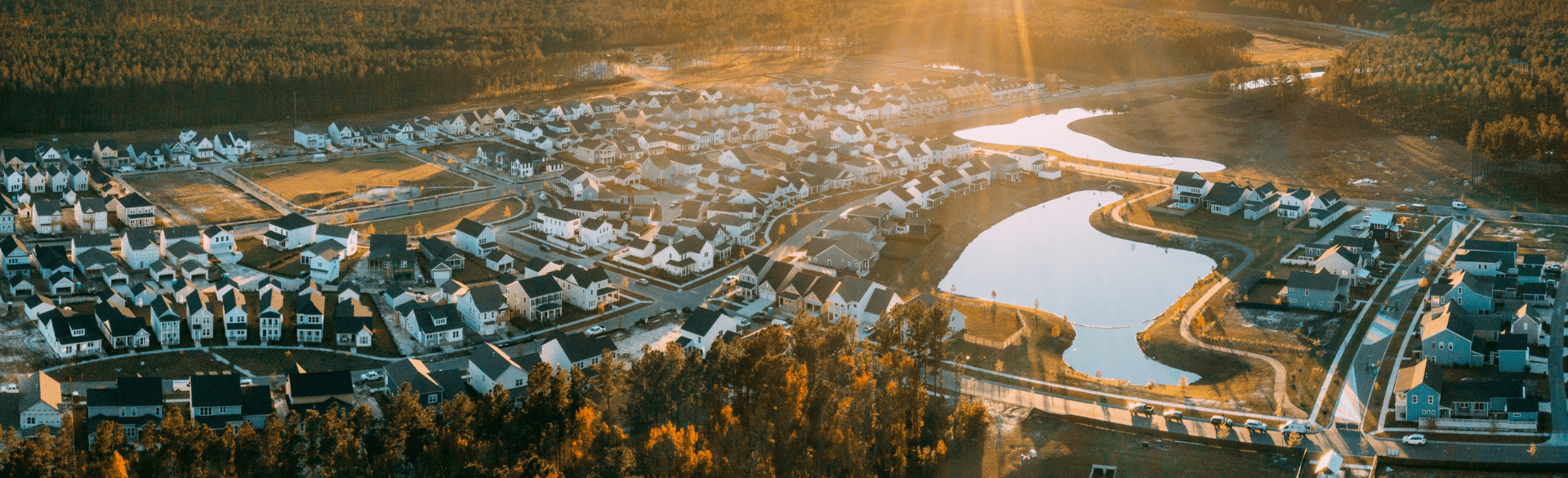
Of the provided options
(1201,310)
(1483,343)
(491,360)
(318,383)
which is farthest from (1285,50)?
(318,383)

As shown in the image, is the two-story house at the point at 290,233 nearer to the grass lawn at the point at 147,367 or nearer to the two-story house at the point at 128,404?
the grass lawn at the point at 147,367

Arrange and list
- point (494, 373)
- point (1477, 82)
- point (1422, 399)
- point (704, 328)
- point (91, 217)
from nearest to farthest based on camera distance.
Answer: point (1422, 399), point (494, 373), point (704, 328), point (91, 217), point (1477, 82)

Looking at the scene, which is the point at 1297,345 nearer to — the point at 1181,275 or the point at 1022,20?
the point at 1181,275

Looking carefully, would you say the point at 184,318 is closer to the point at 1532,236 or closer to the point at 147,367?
the point at 147,367

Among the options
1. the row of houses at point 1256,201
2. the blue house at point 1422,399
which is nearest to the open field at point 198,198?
the row of houses at point 1256,201

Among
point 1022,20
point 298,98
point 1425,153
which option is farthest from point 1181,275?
point 1022,20

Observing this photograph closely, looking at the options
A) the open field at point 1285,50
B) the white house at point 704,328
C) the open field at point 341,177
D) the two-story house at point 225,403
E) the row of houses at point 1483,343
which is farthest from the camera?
the open field at point 1285,50
